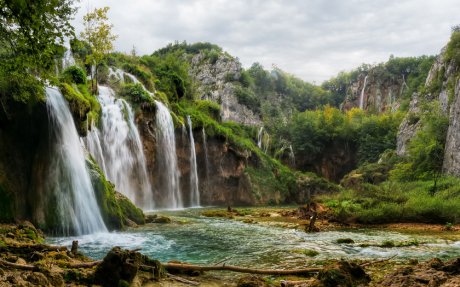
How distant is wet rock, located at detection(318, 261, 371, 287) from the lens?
20.9ft

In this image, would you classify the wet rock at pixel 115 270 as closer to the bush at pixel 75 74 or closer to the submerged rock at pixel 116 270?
the submerged rock at pixel 116 270

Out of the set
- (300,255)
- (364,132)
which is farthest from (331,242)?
(364,132)

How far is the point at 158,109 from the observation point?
33.0 meters

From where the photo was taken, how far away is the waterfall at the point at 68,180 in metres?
13.9

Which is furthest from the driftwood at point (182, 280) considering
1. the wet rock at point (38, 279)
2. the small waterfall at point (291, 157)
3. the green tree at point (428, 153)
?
the small waterfall at point (291, 157)

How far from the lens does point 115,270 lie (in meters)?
6.50

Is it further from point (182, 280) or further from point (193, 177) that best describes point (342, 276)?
point (193, 177)

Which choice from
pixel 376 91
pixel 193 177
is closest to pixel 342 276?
pixel 193 177

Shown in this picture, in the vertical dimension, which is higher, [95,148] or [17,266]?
[95,148]

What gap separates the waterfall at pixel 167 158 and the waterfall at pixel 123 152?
2.25m

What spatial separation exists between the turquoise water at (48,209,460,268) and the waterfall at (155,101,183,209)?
16.6 meters

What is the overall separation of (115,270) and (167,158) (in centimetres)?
2708

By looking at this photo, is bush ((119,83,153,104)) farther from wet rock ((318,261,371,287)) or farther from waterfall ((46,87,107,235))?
wet rock ((318,261,371,287))

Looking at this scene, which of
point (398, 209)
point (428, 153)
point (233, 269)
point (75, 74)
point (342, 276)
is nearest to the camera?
point (342, 276)
